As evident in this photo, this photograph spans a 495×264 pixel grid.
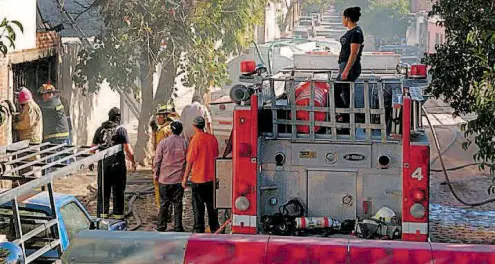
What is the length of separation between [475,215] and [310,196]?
5965 mm

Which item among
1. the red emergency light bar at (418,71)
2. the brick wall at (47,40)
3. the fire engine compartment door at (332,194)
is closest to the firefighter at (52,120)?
the brick wall at (47,40)

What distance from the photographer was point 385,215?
8.54m

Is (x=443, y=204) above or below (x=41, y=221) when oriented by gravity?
below

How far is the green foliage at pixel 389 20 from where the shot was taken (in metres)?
63.1

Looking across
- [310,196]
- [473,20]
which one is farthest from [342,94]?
[473,20]

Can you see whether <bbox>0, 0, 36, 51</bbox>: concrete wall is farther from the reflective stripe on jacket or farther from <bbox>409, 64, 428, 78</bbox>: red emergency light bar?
<bbox>409, 64, 428, 78</bbox>: red emergency light bar

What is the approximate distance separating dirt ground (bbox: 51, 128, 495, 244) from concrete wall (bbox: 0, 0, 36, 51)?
256 centimetres

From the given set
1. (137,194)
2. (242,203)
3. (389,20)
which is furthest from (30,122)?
(389,20)

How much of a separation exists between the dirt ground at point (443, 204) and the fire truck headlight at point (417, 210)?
12.2 ft

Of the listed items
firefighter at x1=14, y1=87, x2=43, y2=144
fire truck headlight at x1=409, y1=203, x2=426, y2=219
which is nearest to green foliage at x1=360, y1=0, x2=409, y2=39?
firefighter at x1=14, y1=87, x2=43, y2=144

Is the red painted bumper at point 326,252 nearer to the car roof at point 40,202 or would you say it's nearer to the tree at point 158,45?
the car roof at point 40,202

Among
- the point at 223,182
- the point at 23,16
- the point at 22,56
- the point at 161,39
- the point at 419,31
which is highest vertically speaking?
the point at 419,31

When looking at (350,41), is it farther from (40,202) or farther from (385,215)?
(40,202)

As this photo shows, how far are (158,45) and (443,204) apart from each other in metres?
6.24
